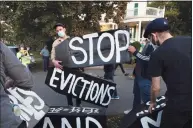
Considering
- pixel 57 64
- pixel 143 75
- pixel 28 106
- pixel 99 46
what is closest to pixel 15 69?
pixel 28 106

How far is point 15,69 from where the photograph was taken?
7.26 feet

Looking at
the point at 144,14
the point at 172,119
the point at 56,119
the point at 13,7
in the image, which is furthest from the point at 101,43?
the point at 144,14

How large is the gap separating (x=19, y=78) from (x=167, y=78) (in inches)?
49.6

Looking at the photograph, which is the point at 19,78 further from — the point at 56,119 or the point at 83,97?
the point at 83,97

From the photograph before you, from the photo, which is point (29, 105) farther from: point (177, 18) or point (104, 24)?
point (177, 18)

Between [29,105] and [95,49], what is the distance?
52.1 inches

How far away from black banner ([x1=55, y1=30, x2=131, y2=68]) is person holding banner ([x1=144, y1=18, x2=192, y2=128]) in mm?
1538

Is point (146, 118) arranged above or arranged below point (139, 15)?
below

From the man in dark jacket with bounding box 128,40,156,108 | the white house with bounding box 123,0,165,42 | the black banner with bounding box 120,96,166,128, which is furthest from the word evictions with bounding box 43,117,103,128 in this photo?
the white house with bounding box 123,0,165,42

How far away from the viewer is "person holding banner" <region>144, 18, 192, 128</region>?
2.52 m

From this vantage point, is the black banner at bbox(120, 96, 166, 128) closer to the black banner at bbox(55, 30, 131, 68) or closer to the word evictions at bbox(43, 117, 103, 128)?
the word evictions at bbox(43, 117, 103, 128)

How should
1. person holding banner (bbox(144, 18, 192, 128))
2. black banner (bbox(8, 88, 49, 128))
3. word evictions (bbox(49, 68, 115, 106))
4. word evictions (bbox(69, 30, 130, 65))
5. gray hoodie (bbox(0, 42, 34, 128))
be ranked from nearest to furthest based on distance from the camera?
gray hoodie (bbox(0, 42, 34, 128)), person holding banner (bbox(144, 18, 192, 128)), black banner (bbox(8, 88, 49, 128)), word evictions (bbox(69, 30, 130, 65)), word evictions (bbox(49, 68, 115, 106))

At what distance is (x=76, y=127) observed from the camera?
12.2 ft

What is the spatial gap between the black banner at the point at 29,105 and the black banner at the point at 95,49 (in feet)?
3.25
